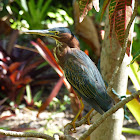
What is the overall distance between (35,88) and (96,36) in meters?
1.15

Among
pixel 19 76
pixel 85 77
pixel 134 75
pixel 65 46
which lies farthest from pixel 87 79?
pixel 19 76

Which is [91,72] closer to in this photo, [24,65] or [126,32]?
[126,32]

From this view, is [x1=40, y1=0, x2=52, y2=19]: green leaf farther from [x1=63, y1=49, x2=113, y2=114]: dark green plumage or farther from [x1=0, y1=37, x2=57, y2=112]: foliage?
[x1=63, y1=49, x2=113, y2=114]: dark green plumage

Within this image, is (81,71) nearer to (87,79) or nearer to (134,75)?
(87,79)

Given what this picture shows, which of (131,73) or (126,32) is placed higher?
(126,32)

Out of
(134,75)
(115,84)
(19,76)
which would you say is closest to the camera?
(115,84)

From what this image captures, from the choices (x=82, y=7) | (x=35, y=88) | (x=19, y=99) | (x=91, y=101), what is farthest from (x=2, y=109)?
(x=82, y=7)

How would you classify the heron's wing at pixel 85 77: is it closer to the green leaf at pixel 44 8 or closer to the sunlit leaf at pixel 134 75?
the sunlit leaf at pixel 134 75

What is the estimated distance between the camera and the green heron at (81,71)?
3.19 ft

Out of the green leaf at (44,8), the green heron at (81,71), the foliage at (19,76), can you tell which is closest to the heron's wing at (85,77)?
the green heron at (81,71)

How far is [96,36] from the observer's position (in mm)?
3184

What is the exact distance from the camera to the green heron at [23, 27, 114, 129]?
0.97 metres

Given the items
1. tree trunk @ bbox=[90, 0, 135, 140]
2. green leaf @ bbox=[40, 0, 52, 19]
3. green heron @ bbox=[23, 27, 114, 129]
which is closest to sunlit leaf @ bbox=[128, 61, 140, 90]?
tree trunk @ bbox=[90, 0, 135, 140]

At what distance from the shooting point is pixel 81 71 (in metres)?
1.00
